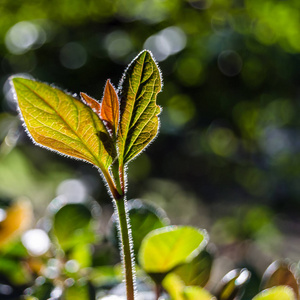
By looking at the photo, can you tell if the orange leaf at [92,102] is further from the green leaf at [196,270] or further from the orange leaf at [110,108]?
the green leaf at [196,270]

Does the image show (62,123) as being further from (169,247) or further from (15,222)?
(15,222)

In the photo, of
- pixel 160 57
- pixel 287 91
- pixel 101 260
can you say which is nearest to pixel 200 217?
pixel 287 91

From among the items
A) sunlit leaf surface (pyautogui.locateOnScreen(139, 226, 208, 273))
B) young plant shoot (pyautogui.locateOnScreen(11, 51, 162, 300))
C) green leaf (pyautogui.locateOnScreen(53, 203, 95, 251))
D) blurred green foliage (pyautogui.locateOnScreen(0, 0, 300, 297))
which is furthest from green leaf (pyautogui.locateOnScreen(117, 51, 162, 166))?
blurred green foliage (pyautogui.locateOnScreen(0, 0, 300, 297))

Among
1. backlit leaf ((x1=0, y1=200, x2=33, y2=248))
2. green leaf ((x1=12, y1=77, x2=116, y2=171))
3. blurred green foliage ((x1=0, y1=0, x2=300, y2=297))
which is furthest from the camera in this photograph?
blurred green foliage ((x1=0, y1=0, x2=300, y2=297))

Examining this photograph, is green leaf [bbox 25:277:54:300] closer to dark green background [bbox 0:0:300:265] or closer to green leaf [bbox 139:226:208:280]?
green leaf [bbox 139:226:208:280]

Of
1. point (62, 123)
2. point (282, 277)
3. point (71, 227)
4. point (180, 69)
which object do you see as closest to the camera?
point (62, 123)

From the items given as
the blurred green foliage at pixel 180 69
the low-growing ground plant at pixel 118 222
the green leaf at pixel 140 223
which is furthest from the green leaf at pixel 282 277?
the blurred green foliage at pixel 180 69

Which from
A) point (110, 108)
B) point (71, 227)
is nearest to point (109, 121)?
point (110, 108)
